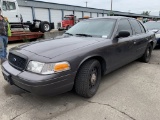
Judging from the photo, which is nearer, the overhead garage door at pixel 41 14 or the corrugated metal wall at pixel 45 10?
the corrugated metal wall at pixel 45 10

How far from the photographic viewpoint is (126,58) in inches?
163

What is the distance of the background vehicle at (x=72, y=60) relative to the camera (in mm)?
Answer: 2463

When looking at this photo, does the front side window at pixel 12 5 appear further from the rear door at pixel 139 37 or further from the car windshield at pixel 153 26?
the rear door at pixel 139 37

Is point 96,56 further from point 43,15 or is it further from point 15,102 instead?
point 43,15

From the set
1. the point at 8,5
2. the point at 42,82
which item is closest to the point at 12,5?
the point at 8,5

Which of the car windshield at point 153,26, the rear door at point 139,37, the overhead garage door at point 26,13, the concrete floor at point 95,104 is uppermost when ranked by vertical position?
the overhead garage door at point 26,13

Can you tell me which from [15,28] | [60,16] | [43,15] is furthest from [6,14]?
[60,16]

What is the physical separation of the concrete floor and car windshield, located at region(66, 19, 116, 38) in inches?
46.2

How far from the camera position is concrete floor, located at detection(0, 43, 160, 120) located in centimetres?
258

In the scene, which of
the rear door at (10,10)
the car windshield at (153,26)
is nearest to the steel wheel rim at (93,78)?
the car windshield at (153,26)

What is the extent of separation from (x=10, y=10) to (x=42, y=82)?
1314cm

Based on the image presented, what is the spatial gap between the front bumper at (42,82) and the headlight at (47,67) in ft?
0.22

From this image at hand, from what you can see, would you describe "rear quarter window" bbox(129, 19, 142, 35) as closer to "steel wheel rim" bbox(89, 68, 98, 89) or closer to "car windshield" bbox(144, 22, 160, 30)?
"steel wheel rim" bbox(89, 68, 98, 89)

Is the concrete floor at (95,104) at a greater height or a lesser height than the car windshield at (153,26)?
lesser
